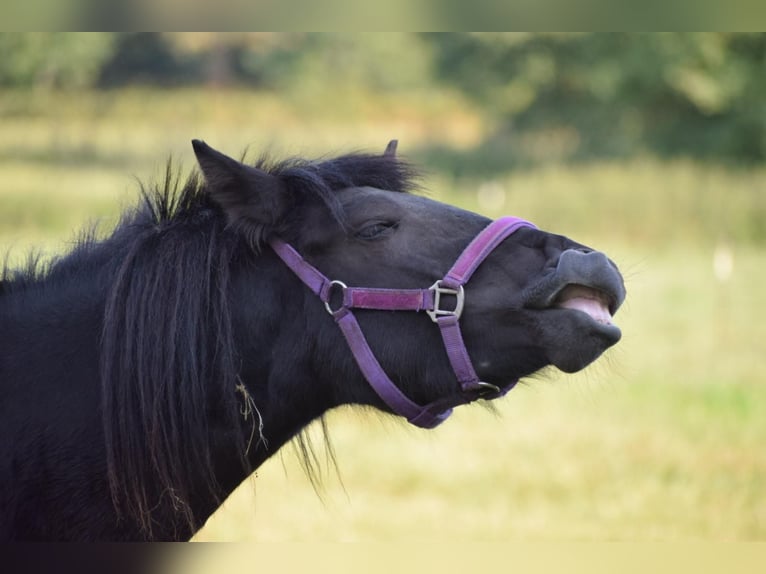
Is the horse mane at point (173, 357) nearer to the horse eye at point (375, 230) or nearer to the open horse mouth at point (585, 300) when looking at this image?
the horse eye at point (375, 230)

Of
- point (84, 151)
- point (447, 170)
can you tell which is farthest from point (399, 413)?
point (447, 170)

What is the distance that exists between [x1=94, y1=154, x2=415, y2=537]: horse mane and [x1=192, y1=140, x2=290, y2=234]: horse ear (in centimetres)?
5

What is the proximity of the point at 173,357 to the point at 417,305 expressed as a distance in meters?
0.70

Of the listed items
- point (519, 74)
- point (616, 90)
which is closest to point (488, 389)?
point (616, 90)

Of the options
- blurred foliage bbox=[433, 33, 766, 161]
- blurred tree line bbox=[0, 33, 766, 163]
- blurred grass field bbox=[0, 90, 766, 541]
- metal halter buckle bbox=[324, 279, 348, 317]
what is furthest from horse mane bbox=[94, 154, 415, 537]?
blurred foliage bbox=[433, 33, 766, 161]

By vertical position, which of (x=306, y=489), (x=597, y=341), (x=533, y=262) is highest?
(x=533, y=262)

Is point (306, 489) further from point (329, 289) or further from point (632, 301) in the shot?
point (632, 301)

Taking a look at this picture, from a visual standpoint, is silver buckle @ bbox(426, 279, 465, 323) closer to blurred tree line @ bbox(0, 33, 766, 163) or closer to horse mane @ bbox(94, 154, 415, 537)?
horse mane @ bbox(94, 154, 415, 537)

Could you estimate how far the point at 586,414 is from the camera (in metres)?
8.95

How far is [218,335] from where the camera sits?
2.70 metres

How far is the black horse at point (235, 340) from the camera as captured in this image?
264 centimetres

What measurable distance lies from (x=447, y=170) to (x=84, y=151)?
1025 centimetres

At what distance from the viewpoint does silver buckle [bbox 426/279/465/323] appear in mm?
2643

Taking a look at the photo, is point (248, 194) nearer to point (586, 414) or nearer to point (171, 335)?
point (171, 335)
